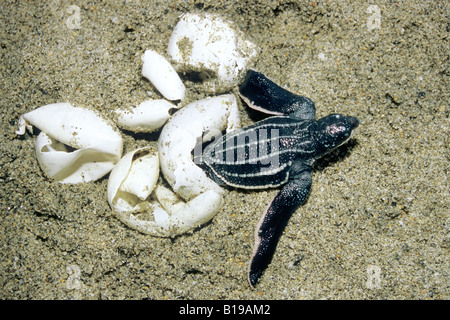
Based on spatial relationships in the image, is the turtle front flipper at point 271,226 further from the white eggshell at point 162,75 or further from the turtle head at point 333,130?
the white eggshell at point 162,75

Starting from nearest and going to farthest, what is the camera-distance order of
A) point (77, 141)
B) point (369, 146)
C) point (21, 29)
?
1. point (77, 141)
2. point (369, 146)
3. point (21, 29)

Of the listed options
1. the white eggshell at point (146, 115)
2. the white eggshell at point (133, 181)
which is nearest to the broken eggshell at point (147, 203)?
the white eggshell at point (133, 181)

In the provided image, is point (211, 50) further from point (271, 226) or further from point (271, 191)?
point (271, 226)

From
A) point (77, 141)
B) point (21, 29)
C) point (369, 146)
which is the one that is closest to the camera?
point (77, 141)

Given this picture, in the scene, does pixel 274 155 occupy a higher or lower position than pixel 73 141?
lower

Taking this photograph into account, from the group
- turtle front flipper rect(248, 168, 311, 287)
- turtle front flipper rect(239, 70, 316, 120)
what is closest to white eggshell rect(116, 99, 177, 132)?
turtle front flipper rect(239, 70, 316, 120)

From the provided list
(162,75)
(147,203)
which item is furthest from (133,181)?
(162,75)

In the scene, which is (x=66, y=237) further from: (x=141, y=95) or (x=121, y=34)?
(x=121, y=34)
